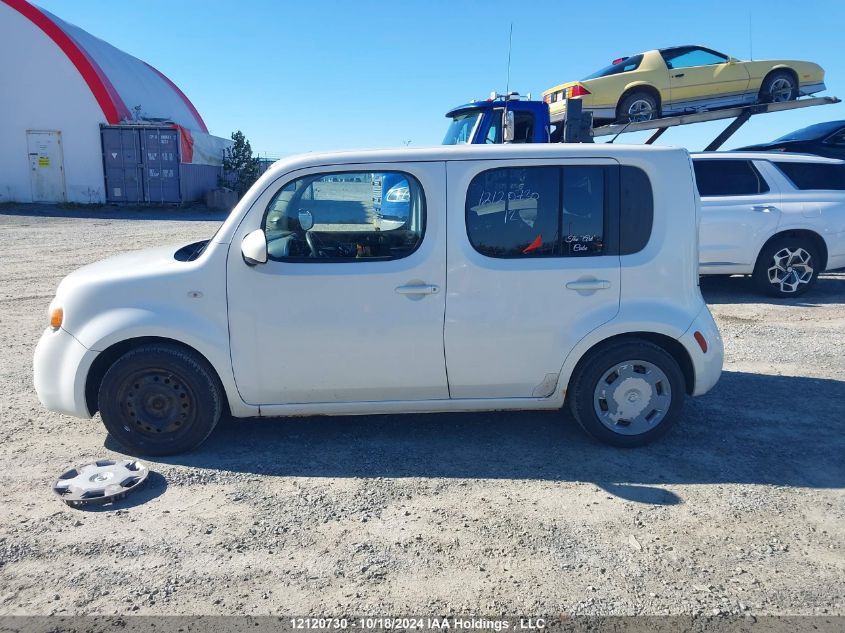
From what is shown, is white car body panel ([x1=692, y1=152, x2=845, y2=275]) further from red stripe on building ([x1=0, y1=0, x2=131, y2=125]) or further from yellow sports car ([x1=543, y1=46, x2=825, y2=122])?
red stripe on building ([x1=0, y1=0, x2=131, y2=125])

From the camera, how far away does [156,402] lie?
4.01 metres

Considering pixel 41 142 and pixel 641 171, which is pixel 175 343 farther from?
pixel 41 142

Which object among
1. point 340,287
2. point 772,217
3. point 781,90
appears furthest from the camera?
point 781,90

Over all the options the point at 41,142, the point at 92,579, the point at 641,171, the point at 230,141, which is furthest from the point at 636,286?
the point at 230,141

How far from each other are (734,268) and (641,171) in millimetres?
5289

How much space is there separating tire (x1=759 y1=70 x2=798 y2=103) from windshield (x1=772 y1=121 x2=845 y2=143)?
2.16 ft

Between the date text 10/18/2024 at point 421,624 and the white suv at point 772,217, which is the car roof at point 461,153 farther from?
the white suv at point 772,217

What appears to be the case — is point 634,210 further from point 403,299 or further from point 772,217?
point 772,217

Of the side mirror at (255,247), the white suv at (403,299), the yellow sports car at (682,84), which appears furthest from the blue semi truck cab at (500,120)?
the side mirror at (255,247)

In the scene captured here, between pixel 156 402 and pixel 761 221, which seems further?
pixel 761 221

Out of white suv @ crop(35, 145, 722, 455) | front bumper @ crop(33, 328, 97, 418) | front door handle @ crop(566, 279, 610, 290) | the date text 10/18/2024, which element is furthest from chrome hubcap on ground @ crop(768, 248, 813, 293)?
front bumper @ crop(33, 328, 97, 418)

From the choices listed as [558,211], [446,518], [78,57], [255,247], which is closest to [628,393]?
[558,211]

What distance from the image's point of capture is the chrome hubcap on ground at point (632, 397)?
4125mm

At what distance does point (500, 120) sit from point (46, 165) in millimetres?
22875
